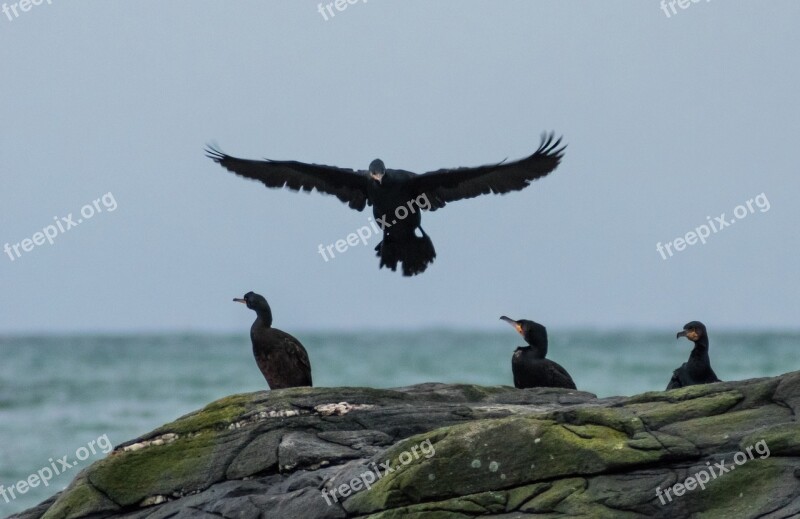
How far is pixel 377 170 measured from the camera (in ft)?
42.1

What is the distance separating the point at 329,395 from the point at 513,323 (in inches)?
132

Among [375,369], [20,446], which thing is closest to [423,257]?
[20,446]

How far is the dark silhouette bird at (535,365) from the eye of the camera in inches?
472

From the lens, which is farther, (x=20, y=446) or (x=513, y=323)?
(x=20, y=446)

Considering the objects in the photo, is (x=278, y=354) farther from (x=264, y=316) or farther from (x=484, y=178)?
(x=484, y=178)

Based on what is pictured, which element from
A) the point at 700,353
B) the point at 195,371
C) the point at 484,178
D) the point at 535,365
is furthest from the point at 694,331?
the point at 195,371

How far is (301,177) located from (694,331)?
4483mm

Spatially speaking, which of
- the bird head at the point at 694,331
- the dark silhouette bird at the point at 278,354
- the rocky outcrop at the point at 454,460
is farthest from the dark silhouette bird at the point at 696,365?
the dark silhouette bird at the point at 278,354

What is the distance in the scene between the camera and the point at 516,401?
1037cm

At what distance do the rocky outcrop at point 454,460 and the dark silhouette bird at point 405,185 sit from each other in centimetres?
303

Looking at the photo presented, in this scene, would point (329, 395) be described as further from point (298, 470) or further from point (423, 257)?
point (423, 257)

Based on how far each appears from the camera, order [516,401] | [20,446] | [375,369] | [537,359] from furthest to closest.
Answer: [375,369] → [20,446] → [537,359] → [516,401]

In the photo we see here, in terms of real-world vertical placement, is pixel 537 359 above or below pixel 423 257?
below

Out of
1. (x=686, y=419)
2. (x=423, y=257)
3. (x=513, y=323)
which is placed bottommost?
(x=686, y=419)
